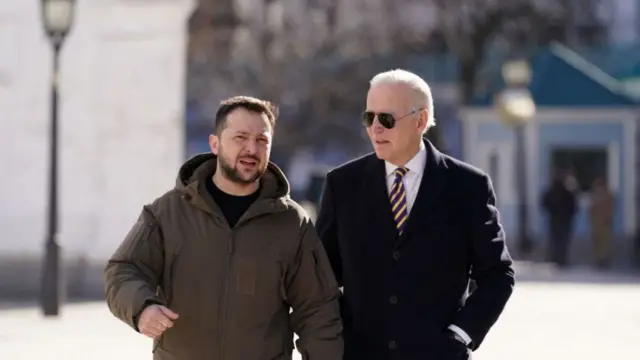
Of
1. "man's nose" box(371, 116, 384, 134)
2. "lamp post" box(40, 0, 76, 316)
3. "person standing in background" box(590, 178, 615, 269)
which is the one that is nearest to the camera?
"man's nose" box(371, 116, 384, 134)

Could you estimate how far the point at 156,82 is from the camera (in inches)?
705

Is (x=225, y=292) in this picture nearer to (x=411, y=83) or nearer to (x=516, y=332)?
(x=411, y=83)

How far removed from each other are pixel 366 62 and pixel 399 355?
106 ft

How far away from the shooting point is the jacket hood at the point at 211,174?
15.6ft

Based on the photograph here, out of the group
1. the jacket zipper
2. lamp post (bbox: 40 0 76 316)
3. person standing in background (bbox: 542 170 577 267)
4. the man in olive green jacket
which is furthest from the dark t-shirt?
person standing in background (bbox: 542 170 577 267)

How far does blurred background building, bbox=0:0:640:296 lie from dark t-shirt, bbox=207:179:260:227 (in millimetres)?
13057

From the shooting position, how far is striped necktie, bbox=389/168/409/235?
5109mm

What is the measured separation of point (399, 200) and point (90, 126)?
43.1 ft

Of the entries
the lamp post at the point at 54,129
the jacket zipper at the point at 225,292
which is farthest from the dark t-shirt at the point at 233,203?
the lamp post at the point at 54,129

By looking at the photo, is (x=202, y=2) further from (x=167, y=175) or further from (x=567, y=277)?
(x=167, y=175)

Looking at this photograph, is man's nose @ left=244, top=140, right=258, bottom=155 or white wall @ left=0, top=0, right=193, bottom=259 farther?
white wall @ left=0, top=0, right=193, bottom=259

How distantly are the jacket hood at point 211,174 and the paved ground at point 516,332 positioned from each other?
6497mm

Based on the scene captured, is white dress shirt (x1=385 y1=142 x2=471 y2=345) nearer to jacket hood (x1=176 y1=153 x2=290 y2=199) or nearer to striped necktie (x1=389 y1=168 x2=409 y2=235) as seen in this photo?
striped necktie (x1=389 y1=168 x2=409 y2=235)

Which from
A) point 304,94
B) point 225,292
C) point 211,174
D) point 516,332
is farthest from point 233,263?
point 304,94
